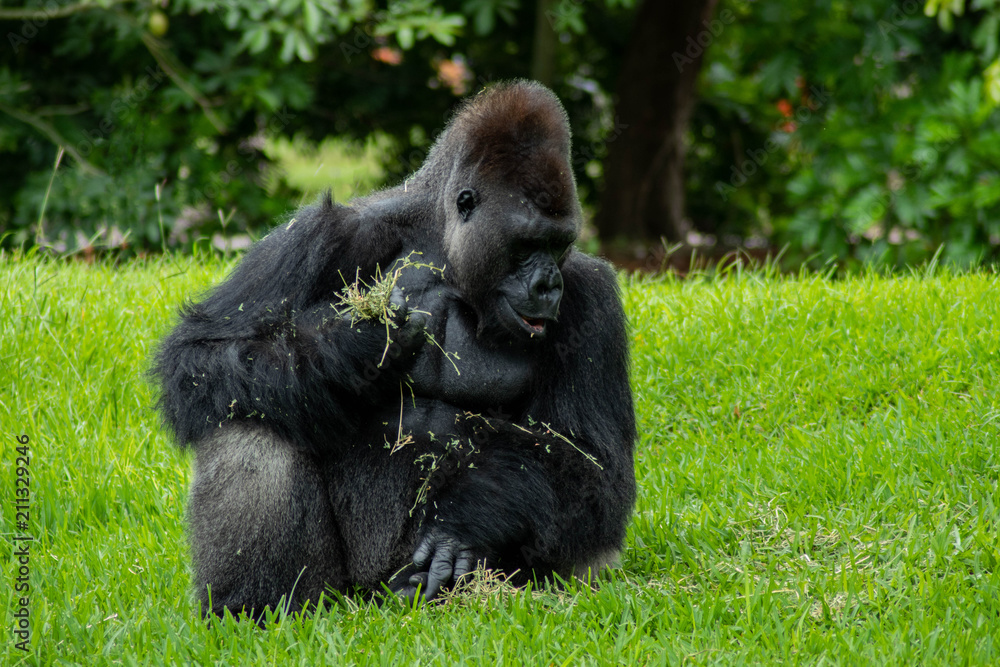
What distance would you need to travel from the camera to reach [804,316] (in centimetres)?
557

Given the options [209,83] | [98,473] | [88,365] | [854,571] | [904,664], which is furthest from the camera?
[209,83]

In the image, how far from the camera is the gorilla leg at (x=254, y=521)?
325 centimetres

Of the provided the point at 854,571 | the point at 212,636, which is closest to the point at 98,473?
the point at 212,636

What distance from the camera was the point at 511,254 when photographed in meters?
3.39

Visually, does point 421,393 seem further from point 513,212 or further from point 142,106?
point 142,106

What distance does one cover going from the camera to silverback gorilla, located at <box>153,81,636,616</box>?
10.8 ft

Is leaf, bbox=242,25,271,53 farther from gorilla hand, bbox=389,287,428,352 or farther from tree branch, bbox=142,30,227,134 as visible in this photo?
gorilla hand, bbox=389,287,428,352

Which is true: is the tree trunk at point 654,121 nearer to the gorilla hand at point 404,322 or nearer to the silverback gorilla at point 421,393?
the silverback gorilla at point 421,393

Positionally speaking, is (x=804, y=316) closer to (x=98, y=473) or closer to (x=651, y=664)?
(x=651, y=664)

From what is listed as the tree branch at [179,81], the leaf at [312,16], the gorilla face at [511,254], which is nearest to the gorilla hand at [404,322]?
the gorilla face at [511,254]

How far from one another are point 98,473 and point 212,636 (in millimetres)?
1639

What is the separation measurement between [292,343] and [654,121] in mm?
7106

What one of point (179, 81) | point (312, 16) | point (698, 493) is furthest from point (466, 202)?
point (179, 81)

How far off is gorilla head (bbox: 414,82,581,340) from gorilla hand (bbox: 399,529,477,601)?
72 centimetres
